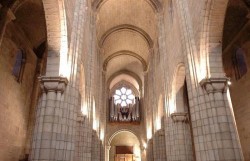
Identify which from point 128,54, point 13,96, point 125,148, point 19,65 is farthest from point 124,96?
point 13,96

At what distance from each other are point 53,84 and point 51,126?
52.7 inches

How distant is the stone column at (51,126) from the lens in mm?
6734

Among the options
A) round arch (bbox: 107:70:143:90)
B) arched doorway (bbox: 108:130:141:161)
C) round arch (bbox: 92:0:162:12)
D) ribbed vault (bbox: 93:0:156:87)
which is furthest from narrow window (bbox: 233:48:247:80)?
arched doorway (bbox: 108:130:141:161)

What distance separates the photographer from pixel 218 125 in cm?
730

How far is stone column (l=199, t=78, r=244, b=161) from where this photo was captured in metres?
7.01

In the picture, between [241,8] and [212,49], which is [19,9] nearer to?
[212,49]

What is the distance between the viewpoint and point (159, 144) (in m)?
16.3

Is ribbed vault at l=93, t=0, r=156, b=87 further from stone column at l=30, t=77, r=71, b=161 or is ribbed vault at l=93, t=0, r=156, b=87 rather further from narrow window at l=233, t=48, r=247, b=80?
stone column at l=30, t=77, r=71, b=161

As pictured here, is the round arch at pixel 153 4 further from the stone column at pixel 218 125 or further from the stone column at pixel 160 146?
the stone column at pixel 218 125

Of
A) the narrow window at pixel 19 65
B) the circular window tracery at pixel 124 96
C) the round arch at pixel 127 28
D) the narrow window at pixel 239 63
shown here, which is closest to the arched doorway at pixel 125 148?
the circular window tracery at pixel 124 96

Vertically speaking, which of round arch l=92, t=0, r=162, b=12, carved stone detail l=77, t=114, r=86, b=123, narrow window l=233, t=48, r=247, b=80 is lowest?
carved stone detail l=77, t=114, r=86, b=123

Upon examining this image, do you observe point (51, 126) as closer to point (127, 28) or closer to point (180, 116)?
point (180, 116)

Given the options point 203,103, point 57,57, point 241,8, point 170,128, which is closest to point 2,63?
point 57,57

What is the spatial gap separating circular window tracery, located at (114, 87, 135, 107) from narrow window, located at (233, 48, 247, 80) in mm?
17973
